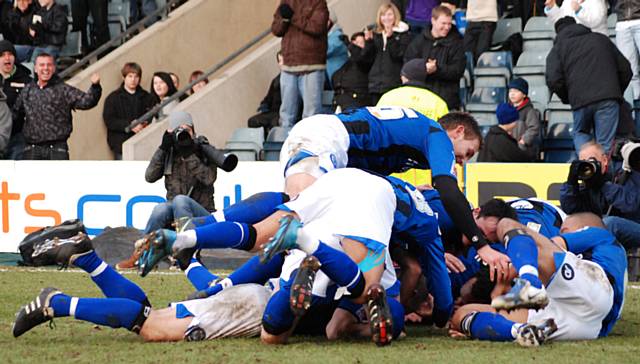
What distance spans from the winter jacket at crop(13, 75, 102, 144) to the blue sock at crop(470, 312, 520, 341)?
8157mm

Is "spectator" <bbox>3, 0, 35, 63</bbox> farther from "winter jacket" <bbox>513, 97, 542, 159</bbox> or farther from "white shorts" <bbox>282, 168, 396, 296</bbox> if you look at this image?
"white shorts" <bbox>282, 168, 396, 296</bbox>

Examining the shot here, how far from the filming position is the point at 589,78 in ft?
42.3

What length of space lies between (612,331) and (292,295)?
2.40 meters

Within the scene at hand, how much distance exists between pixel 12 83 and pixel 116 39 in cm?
203

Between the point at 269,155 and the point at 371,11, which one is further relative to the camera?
the point at 371,11

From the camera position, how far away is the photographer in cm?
1009

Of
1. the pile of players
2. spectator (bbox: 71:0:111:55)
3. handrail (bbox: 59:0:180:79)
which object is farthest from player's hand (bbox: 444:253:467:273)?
Result: spectator (bbox: 71:0:111:55)

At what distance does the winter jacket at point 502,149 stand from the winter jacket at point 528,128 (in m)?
0.16

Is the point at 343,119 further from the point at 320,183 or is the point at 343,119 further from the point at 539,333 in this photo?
the point at 539,333

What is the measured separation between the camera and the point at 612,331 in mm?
8062

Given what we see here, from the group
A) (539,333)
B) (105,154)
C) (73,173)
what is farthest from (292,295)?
(105,154)

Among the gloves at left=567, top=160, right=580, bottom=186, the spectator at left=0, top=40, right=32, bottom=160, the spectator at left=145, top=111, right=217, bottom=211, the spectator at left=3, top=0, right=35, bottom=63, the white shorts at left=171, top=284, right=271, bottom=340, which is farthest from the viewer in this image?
the spectator at left=3, top=0, right=35, bottom=63

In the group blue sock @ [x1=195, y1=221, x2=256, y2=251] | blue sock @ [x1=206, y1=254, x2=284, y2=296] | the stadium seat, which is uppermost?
the stadium seat

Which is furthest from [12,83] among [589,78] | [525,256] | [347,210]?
[525,256]
